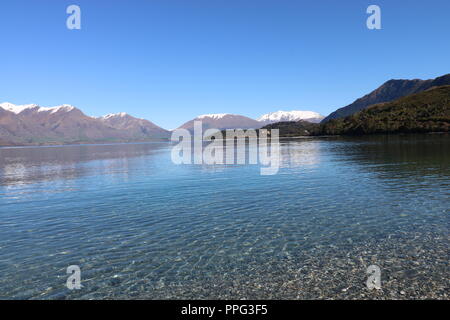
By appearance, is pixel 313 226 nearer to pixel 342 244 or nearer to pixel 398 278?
pixel 342 244

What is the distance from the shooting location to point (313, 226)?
74.7 feet

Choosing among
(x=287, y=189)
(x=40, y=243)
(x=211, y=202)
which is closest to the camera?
(x=40, y=243)

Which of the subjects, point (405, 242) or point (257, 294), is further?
point (405, 242)

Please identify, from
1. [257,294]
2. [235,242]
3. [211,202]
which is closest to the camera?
[257,294]

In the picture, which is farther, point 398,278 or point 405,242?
point 405,242

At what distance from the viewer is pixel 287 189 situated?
38281 millimetres

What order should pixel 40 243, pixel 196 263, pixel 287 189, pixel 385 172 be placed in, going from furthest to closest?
pixel 385 172 < pixel 287 189 < pixel 40 243 < pixel 196 263
